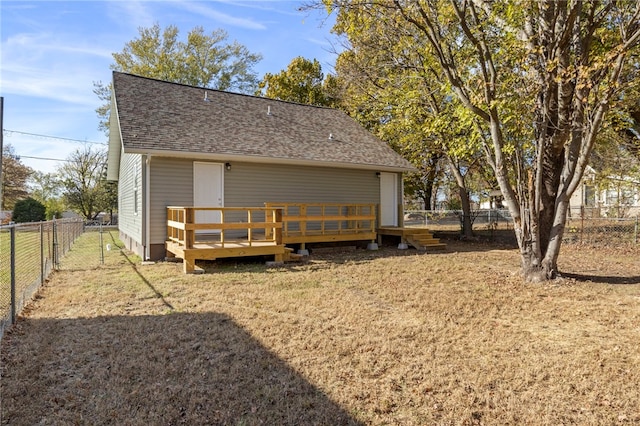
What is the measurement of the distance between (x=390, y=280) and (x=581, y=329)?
10.3ft

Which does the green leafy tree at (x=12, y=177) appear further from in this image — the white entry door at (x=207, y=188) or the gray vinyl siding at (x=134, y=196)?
the white entry door at (x=207, y=188)

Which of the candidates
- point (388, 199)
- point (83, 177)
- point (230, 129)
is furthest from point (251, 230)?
point (83, 177)

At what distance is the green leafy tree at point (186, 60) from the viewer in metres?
25.7

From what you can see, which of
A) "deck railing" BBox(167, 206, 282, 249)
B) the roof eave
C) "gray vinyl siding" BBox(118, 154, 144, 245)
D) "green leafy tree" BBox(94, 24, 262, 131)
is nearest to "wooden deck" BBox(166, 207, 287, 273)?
"deck railing" BBox(167, 206, 282, 249)

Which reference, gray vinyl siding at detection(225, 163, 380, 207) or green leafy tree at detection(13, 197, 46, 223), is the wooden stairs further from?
green leafy tree at detection(13, 197, 46, 223)

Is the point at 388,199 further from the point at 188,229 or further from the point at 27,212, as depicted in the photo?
the point at 27,212

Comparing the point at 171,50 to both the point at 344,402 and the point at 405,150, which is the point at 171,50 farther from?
the point at 344,402

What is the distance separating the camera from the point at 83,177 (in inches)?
1236

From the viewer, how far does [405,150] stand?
17.1 meters

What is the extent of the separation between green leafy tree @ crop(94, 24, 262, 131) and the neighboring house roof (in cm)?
1351

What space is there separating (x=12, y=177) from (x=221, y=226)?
33.1 m

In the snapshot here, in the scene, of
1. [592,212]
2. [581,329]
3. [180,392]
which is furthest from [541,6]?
[592,212]

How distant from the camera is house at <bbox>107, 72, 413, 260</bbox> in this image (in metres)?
9.38

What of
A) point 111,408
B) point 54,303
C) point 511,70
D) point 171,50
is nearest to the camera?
point 111,408
